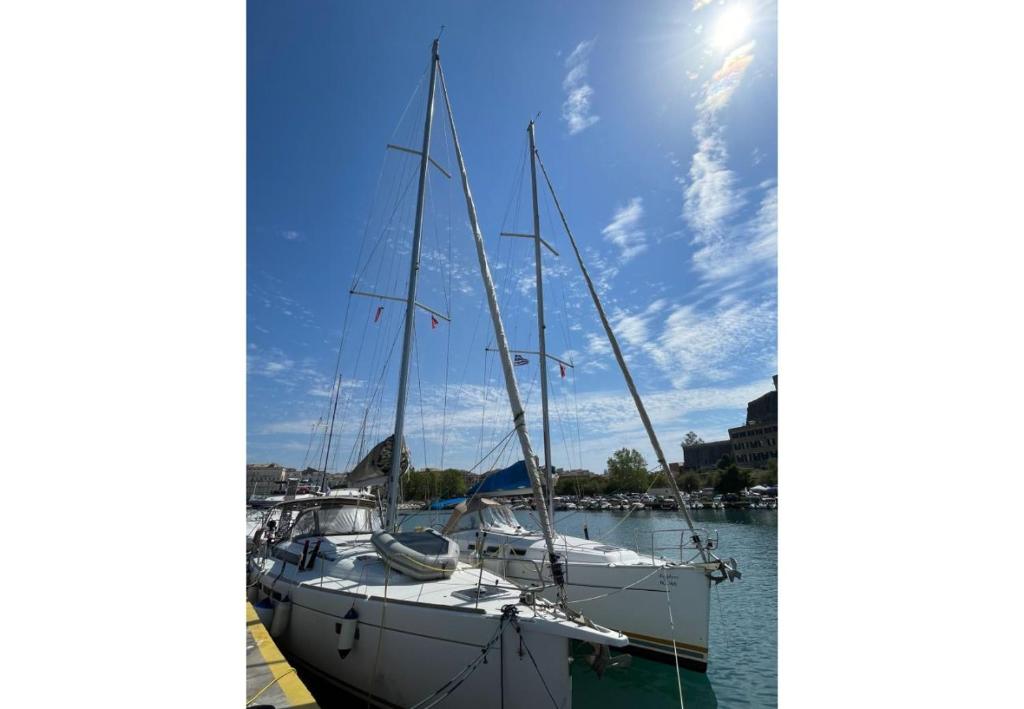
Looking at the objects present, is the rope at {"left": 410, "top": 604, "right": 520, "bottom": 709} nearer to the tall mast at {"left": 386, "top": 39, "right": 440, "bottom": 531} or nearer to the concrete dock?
Result: the concrete dock

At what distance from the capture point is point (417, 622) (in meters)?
4.31

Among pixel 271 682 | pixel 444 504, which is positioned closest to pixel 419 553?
pixel 271 682

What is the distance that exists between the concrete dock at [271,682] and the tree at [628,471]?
42.7 metres

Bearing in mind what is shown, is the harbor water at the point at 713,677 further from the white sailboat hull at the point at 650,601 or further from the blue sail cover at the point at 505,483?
the blue sail cover at the point at 505,483

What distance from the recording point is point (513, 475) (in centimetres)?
947

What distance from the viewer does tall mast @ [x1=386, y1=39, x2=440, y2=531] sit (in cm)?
693

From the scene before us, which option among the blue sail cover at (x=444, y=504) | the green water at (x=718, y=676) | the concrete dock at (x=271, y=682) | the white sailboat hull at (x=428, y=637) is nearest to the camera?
the concrete dock at (x=271, y=682)

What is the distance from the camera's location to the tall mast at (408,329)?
6934 mm

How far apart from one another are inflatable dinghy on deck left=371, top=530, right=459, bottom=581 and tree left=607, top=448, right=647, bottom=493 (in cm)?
4080

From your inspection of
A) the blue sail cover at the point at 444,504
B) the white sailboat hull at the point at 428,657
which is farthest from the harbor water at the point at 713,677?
the blue sail cover at the point at 444,504
